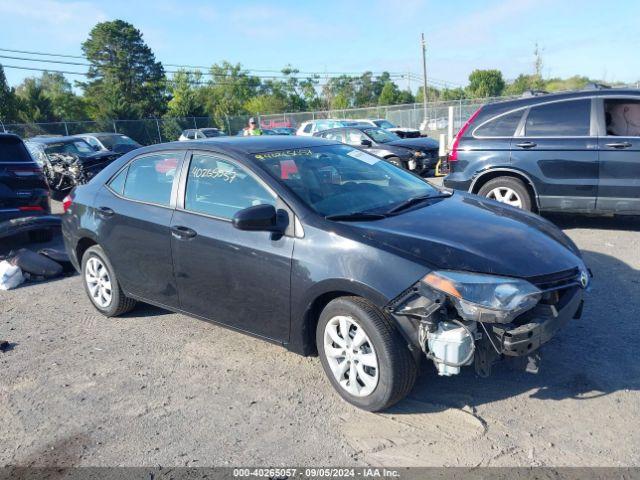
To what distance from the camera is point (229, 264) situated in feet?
12.4

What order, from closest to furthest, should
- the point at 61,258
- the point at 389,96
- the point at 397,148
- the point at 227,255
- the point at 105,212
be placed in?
the point at 227,255 < the point at 105,212 < the point at 61,258 < the point at 397,148 < the point at 389,96

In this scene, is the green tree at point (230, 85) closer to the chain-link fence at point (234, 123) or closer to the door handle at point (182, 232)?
the chain-link fence at point (234, 123)

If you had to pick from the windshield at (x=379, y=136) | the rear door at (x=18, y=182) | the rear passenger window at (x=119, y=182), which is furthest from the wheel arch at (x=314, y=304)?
the windshield at (x=379, y=136)

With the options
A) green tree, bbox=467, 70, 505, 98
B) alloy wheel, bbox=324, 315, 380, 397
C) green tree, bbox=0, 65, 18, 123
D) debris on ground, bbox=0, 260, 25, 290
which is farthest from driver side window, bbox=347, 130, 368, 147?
green tree, bbox=467, 70, 505, 98

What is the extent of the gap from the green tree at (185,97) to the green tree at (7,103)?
12.7 meters

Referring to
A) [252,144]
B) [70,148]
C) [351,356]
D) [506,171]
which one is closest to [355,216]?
[351,356]

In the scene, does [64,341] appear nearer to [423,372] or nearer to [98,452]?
[98,452]

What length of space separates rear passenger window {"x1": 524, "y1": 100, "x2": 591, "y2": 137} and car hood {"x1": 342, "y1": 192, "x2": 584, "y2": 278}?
3618mm

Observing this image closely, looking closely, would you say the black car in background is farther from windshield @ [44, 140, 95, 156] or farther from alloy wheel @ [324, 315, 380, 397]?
windshield @ [44, 140, 95, 156]

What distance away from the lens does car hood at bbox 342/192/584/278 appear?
3061 mm

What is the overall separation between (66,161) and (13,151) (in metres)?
5.86

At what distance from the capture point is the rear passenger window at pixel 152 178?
4.40 meters

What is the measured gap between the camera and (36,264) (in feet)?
21.5

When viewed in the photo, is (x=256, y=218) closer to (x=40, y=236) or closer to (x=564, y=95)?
(x=564, y=95)
